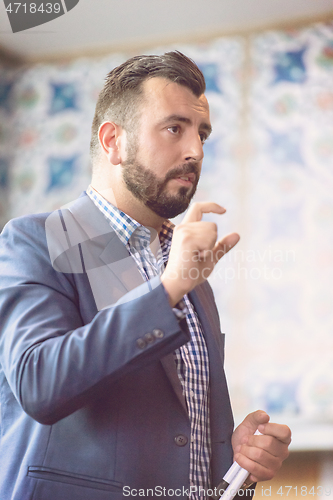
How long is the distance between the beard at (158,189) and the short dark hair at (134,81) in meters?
0.14

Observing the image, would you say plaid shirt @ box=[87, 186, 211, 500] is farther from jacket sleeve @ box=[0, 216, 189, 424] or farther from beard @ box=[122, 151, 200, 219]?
jacket sleeve @ box=[0, 216, 189, 424]

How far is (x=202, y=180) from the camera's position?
253 cm

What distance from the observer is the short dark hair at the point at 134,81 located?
1098mm

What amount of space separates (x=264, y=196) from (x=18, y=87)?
1561 millimetres

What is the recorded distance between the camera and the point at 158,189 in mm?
1021

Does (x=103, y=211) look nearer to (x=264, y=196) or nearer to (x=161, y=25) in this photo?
(x=264, y=196)

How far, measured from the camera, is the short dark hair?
1.10 metres

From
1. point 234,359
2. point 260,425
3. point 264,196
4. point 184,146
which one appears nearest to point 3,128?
point 264,196

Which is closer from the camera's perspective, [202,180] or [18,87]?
[202,180]

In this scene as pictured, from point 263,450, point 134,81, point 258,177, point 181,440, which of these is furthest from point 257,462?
point 258,177

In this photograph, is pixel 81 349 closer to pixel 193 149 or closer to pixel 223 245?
pixel 223 245

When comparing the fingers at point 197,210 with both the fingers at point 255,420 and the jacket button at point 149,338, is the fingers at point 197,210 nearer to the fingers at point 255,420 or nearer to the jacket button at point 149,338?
the jacket button at point 149,338

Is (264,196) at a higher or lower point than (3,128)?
lower

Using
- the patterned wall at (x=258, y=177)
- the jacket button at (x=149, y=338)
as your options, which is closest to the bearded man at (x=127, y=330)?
the jacket button at (x=149, y=338)
